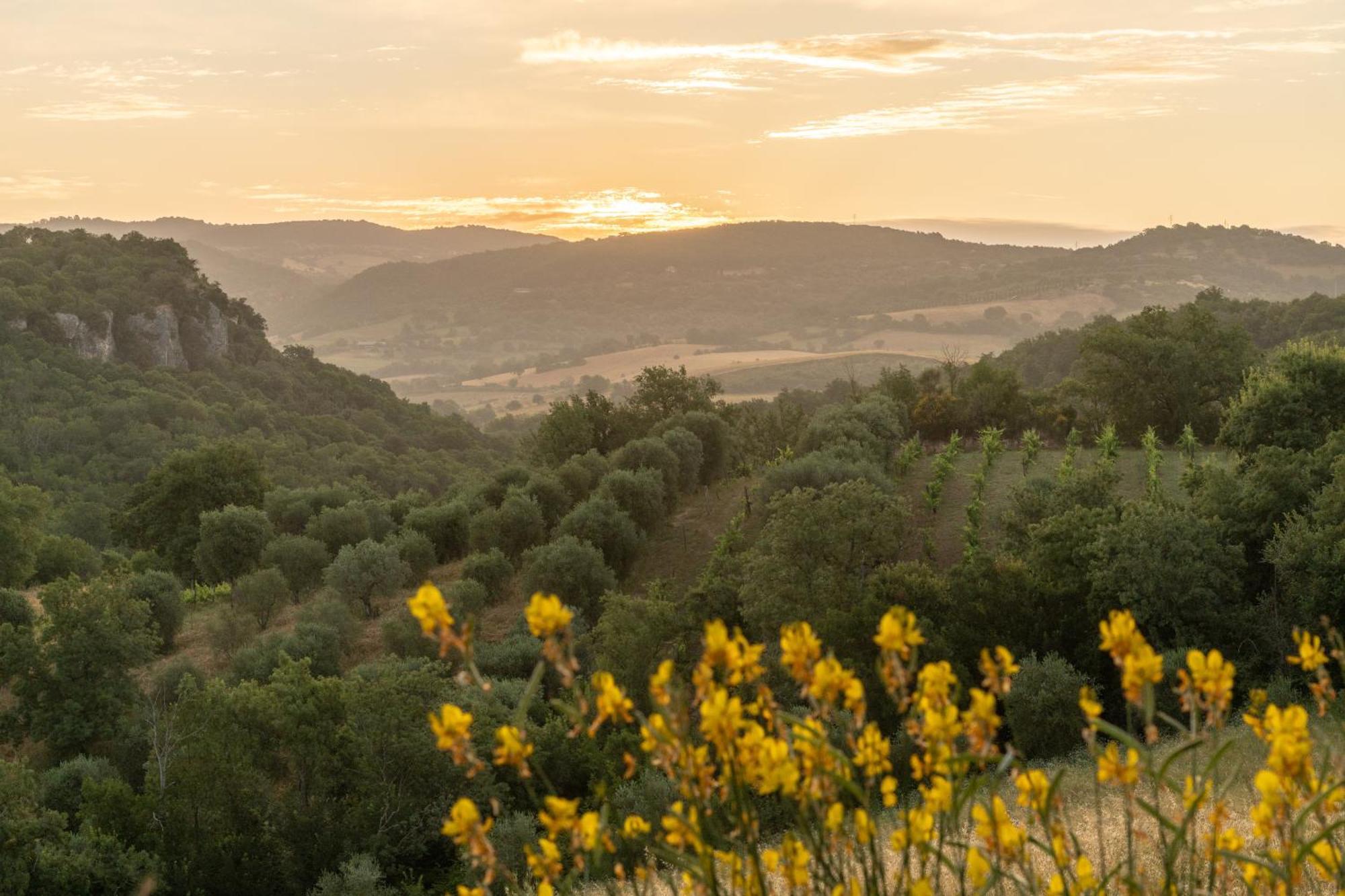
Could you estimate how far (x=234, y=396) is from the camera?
262 feet

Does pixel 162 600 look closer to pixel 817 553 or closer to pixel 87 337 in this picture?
pixel 817 553

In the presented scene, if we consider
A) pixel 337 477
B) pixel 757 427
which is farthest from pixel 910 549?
pixel 337 477

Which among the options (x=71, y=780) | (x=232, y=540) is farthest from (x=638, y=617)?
(x=232, y=540)

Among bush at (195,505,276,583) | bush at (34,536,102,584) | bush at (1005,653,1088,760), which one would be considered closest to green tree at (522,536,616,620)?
bush at (195,505,276,583)

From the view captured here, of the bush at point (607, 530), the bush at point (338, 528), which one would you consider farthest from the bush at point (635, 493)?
the bush at point (338, 528)

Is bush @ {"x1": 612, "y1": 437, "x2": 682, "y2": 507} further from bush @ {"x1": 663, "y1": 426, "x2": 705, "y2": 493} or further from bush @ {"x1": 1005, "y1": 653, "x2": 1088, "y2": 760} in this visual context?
bush @ {"x1": 1005, "y1": 653, "x2": 1088, "y2": 760}

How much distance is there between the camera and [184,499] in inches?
1710

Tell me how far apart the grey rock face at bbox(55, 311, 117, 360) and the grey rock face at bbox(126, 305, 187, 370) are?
10.0ft

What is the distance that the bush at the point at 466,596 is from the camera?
30.3 metres

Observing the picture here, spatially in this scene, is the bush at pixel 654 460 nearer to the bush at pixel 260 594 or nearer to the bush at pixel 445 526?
the bush at pixel 445 526

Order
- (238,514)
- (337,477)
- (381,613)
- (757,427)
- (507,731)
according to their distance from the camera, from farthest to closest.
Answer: (337,477)
(757,427)
(238,514)
(381,613)
(507,731)

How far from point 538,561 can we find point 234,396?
2226 inches

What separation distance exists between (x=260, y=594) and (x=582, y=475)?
12.2 m

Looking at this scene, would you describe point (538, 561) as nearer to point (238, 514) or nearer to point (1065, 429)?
point (238, 514)
